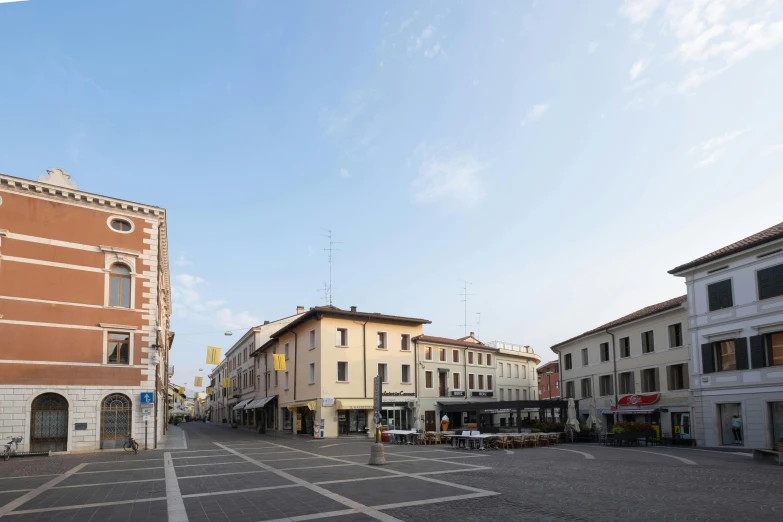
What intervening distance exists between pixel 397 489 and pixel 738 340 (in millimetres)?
20464

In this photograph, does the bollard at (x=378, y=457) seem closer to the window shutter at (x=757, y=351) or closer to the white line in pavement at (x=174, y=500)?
the white line in pavement at (x=174, y=500)

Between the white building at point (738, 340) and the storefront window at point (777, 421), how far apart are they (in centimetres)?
4

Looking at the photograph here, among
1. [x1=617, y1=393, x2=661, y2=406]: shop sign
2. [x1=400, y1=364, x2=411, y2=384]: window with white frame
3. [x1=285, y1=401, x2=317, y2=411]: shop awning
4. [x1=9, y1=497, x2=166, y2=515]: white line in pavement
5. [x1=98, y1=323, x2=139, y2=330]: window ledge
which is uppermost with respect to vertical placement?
[x1=98, y1=323, x2=139, y2=330]: window ledge

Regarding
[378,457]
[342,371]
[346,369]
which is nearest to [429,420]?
[346,369]

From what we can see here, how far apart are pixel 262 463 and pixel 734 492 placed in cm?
1477

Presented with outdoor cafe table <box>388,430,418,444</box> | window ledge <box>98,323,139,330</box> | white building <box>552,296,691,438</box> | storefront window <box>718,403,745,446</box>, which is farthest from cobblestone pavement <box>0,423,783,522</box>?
white building <box>552,296,691,438</box>

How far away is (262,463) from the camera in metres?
20.8

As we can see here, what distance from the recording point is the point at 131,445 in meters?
26.3

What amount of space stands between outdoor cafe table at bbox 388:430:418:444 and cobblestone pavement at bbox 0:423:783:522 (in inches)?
402

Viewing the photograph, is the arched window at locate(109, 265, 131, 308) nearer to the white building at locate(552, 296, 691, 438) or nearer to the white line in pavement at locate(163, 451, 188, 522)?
the white line in pavement at locate(163, 451, 188, 522)

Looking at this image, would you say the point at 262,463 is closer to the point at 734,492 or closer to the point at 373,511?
the point at 373,511

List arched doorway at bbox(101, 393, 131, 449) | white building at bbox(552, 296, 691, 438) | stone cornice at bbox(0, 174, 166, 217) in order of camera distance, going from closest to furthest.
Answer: stone cornice at bbox(0, 174, 166, 217) → arched doorway at bbox(101, 393, 131, 449) → white building at bbox(552, 296, 691, 438)

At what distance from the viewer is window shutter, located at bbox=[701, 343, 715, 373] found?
28.1 metres

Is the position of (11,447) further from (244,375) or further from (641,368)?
(244,375)
